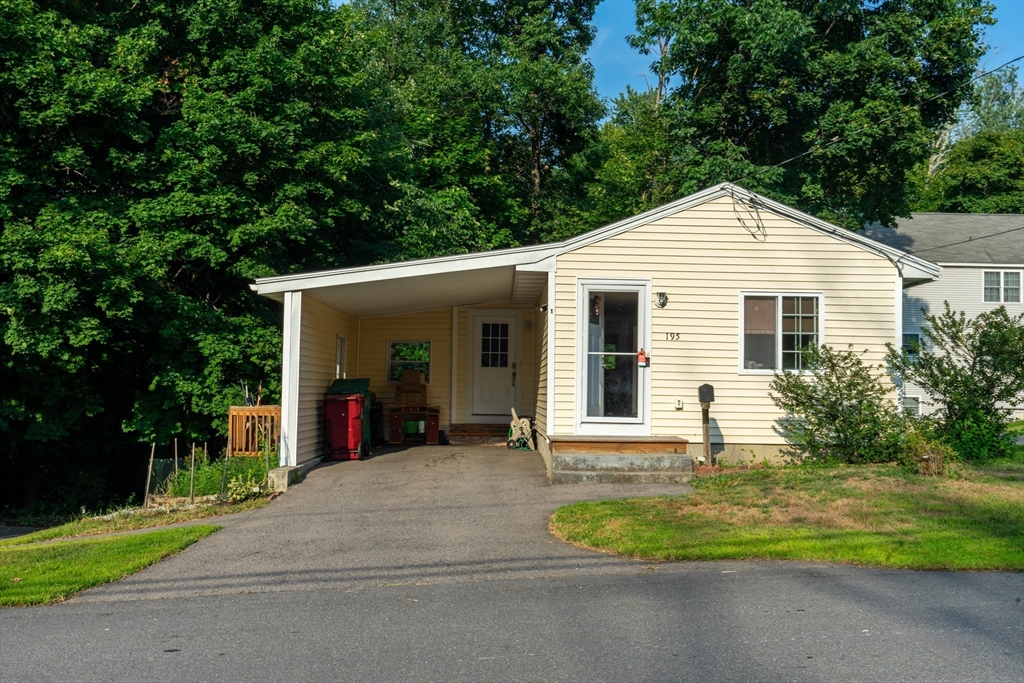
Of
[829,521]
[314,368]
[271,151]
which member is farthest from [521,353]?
[829,521]

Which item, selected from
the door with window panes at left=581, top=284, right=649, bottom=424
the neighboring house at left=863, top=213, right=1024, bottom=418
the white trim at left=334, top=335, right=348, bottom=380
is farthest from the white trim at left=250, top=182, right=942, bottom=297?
the neighboring house at left=863, top=213, right=1024, bottom=418

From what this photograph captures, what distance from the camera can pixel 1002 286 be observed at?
90.4 feet

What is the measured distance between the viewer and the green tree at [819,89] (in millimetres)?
21125

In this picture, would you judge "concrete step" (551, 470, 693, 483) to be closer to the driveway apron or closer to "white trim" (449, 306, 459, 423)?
the driveway apron

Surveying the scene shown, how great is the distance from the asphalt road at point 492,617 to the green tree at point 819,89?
15.7 m

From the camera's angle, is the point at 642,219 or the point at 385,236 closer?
the point at 642,219

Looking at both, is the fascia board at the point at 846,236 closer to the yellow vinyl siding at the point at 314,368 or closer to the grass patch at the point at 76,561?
the yellow vinyl siding at the point at 314,368

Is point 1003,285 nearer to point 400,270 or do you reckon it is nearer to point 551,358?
point 551,358

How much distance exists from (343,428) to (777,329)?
685 centimetres

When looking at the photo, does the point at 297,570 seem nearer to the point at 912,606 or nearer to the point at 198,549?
the point at 198,549

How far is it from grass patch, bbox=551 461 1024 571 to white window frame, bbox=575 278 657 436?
5.84ft

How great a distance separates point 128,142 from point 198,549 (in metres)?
10.6

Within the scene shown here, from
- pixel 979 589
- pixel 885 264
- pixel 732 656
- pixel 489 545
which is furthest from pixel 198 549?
pixel 885 264

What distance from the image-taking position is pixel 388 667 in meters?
5.37
